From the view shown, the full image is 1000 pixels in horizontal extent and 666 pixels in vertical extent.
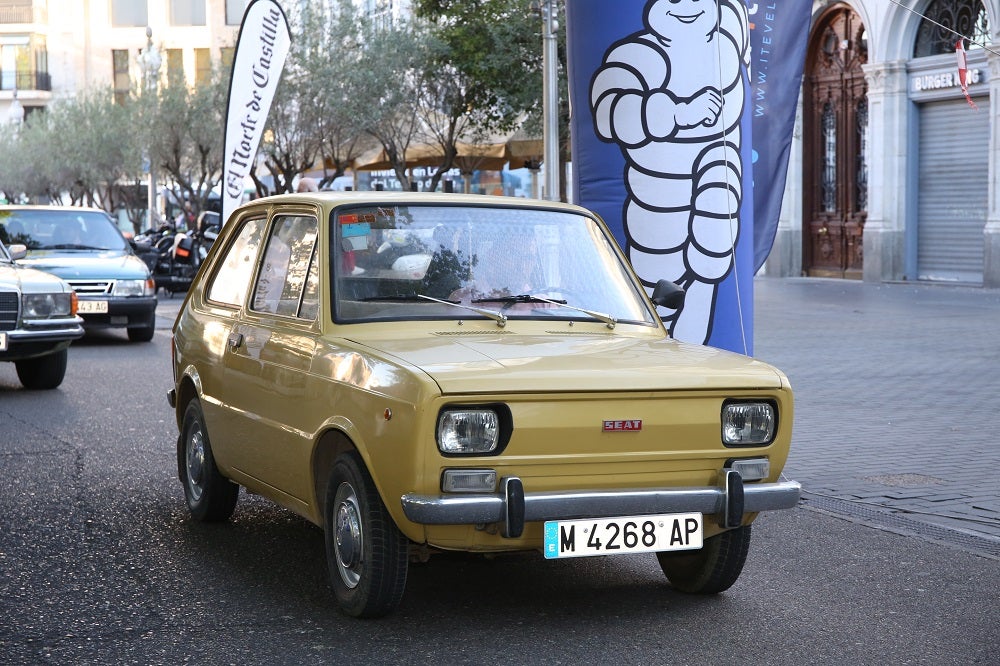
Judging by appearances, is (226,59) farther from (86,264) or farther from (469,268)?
(469,268)

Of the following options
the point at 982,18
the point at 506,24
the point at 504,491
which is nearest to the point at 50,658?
the point at 504,491

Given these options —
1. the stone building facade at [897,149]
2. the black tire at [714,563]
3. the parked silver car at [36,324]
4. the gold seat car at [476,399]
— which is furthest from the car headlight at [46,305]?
the stone building facade at [897,149]

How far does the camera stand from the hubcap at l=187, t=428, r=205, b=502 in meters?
6.80

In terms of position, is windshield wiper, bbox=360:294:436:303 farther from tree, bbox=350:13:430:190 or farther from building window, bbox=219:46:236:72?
building window, bbox=219:46:236:72

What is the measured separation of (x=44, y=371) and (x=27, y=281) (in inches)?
31.4

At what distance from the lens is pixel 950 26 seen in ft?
83.5

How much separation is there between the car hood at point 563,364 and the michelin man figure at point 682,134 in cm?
269

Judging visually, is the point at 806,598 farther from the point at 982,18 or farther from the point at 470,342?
the point at 982,18

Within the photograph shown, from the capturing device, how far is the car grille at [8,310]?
39.8 ft

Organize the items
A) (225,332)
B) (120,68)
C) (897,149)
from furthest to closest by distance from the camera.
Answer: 1. (120,68)
2. (897,149)
3. (225,332)

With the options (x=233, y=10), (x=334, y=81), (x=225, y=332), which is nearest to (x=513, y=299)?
(x=225, y=332)

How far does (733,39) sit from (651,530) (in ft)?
13.2

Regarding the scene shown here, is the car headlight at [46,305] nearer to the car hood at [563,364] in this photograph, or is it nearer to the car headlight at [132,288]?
the car headlight at [132,288]

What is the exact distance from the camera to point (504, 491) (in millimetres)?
4715
